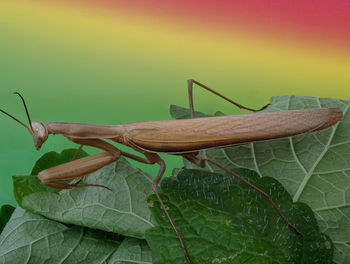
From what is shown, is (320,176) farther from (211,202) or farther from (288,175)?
(211,202)

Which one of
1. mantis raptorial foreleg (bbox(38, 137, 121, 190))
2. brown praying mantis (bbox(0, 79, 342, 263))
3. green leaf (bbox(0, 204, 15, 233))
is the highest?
brown praying mantis (bbox(0, 79, 342, 263))

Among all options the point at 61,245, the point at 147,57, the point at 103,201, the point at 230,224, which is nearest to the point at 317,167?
the point at 230,224

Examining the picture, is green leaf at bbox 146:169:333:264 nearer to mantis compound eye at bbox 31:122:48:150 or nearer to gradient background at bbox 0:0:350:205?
mantis compound eye at bbox 31:122:48:150

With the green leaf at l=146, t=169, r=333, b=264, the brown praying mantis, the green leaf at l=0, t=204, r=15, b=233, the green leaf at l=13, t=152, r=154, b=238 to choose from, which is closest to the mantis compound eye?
the brown praying mantis

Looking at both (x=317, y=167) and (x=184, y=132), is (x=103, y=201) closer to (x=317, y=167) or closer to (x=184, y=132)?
(x=184, y=132)

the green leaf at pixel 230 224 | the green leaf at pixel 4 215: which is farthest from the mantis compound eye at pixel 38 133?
the green leaf at pixel 4 215

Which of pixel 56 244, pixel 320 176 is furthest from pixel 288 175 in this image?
pixel 56 244
